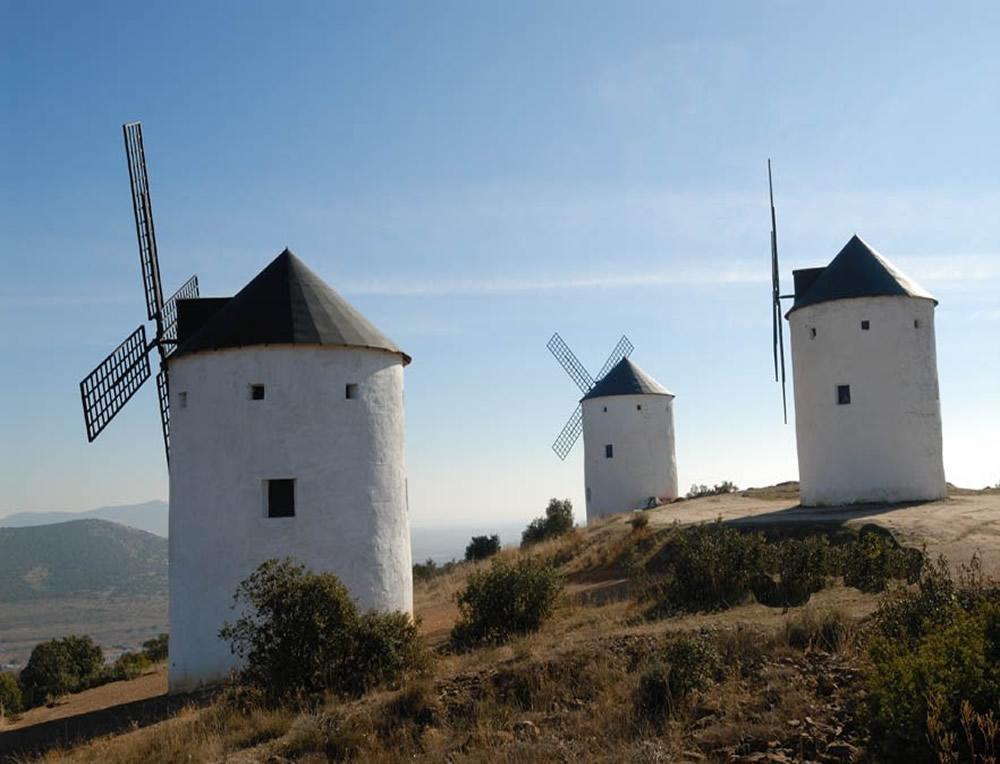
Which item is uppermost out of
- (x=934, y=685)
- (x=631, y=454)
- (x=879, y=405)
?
(x=879, y=405)

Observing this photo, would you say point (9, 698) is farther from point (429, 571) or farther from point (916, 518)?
point (916, 518)

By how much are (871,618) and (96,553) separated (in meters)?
98.7

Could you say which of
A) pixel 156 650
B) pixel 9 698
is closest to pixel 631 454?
pixel 156 650

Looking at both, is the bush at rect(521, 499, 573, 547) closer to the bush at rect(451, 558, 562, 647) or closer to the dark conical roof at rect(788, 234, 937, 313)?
the dark conical roof at rect(788, 234, 937, 313)

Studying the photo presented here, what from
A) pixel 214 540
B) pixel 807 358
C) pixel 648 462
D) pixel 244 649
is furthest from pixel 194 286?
pixel 648 462

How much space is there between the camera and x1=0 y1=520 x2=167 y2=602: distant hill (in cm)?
8244

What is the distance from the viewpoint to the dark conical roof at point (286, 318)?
14.3 m

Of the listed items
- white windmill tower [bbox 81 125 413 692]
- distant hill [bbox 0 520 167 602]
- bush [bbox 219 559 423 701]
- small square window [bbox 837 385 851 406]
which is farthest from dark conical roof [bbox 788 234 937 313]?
distant hill [bbox 0 520 167 602]

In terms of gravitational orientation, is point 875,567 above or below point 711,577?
above

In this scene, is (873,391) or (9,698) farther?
(873,391)

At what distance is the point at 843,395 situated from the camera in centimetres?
2250

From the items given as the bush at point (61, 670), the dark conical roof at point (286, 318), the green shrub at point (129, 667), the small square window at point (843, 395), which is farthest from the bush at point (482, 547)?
the dark conical roof at point (286, 318)

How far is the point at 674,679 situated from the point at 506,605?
5.45 m

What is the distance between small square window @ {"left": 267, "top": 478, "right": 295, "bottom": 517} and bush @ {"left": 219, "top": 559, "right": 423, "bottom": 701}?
7.57ft
